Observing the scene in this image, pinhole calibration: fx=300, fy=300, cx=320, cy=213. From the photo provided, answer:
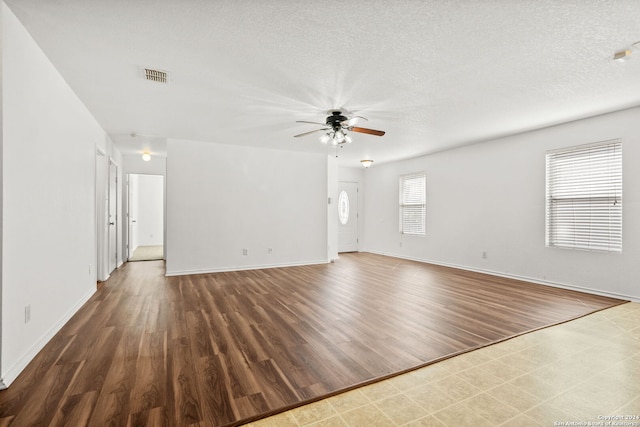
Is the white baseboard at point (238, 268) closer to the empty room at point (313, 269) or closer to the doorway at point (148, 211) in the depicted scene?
the empty room at point (313, 269)

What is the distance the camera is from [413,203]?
7.69m

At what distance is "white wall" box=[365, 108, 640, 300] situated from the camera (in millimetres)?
4078

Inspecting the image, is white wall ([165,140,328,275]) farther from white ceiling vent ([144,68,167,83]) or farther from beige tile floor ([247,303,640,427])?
beige tile floor ([247,303,640,427])

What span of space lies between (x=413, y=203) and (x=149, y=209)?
29.2 ft

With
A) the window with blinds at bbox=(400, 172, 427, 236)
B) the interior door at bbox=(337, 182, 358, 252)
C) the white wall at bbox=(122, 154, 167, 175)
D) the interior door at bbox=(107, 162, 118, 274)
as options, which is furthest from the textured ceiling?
the interior door at bbox=(337, 182, 358, 252)

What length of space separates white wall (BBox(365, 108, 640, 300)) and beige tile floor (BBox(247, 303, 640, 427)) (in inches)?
82.8

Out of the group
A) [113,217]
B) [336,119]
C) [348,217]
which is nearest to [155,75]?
[336,119]

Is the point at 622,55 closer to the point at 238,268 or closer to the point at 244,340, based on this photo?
the point at 244,340

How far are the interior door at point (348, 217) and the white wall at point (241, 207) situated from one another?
6.24 feet

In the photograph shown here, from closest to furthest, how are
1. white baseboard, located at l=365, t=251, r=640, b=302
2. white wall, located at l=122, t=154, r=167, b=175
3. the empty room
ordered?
the empty room < white baseboard, located at l=365, t=251, r=640, b=302 < white wall, located at l=122, t=154, r=167, b=175

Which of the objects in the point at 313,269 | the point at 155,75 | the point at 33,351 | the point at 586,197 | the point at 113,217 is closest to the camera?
the point at 33,351

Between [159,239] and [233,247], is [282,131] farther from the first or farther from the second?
[159,239]

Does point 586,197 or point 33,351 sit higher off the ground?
point 586,197

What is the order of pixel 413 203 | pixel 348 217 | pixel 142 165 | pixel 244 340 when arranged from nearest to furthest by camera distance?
pixel 244 340, pixel 142 165, pixel 413 203, pixel 348 217
